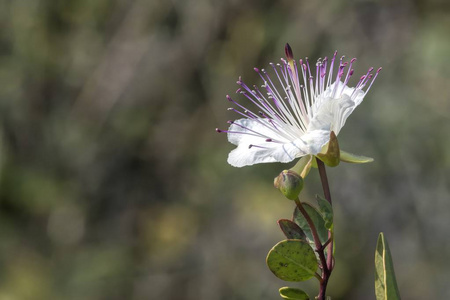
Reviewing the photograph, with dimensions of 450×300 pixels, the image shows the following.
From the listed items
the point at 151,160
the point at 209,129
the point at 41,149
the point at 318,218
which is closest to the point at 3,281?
the point at 41,149

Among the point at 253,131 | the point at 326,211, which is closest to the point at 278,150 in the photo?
the point at 253,131

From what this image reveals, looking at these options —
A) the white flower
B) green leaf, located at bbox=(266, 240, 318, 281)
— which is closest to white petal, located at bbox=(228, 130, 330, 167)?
the white flower

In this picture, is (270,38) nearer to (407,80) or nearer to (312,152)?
(407,80)

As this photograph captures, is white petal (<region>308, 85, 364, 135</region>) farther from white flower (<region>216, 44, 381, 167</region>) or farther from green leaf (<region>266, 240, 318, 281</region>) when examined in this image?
green leaf (<region>266, 240, 318, 281</region>)

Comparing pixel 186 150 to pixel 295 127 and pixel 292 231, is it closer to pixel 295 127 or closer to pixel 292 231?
pixel 295 127

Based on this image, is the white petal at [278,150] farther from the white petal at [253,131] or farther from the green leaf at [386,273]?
the green leaf at [386,273]
